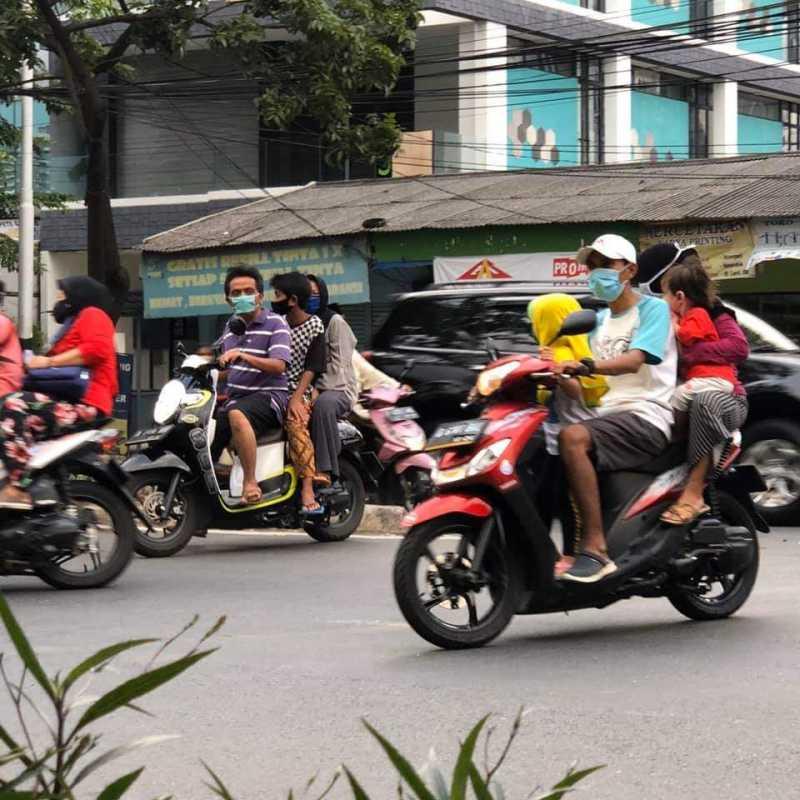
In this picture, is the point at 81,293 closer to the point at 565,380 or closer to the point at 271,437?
the point at 271,437

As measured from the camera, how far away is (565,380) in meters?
7.20

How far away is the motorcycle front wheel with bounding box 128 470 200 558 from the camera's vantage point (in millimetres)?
10625

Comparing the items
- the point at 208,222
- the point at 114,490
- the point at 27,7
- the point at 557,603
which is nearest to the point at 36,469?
the point at 114,490

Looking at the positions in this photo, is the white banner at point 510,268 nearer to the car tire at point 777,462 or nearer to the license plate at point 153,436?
the car tire at point 777,462

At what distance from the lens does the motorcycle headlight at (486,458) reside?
688 centimetres

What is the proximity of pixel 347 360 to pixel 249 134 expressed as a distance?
26.1 m

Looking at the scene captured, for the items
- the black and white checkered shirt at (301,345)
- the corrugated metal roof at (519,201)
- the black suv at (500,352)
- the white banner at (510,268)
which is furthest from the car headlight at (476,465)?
the white banner at (510,268)

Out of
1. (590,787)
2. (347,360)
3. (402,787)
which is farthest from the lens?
(347,360)

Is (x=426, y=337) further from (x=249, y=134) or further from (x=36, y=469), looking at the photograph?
(x=249, y=134)

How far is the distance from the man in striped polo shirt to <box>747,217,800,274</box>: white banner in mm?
10585

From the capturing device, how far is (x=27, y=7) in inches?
799

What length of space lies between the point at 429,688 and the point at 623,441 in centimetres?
155

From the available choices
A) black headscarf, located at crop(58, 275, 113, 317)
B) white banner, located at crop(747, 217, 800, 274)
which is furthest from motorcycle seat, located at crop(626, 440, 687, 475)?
white banner, located at crop(747, 217, 800, 274)

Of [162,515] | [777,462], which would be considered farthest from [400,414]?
[777,462]
